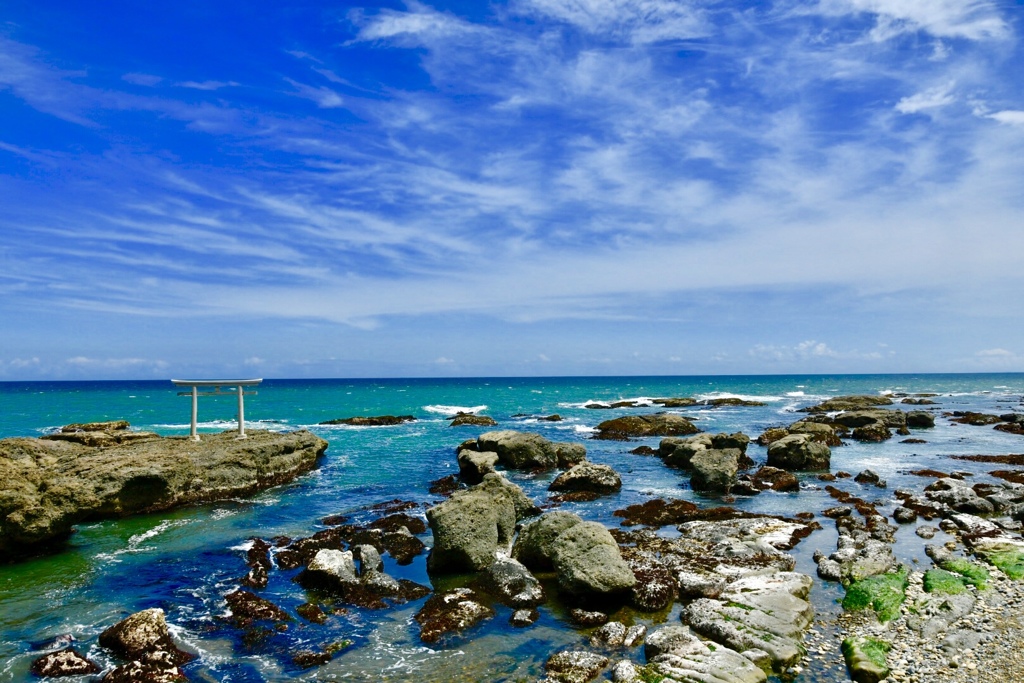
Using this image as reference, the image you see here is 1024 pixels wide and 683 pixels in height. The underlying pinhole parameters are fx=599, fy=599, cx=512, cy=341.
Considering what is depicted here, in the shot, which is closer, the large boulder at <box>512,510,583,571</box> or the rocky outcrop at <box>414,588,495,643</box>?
the rocky outcrop at <box>414,588,495,643</box>

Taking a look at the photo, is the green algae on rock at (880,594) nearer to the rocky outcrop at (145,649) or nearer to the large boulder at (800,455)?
the rocky outcrop at (145,649)

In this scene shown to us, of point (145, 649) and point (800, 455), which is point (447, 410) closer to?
point (800, 455)

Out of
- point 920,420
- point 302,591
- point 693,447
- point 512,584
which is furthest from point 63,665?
point 920,420

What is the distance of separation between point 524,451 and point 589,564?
1904 cm

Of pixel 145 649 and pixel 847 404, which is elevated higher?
pixel 847 404

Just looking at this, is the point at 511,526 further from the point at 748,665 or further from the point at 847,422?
the point at 847,422

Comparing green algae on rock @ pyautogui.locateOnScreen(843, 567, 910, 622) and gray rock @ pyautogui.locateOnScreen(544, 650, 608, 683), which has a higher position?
green algae on rock @ pyautogui.locateOnScreen(843, 567, 910, 622)

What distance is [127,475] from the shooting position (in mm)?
22672

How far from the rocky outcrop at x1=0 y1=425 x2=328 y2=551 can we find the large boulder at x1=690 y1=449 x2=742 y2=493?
19.3 m

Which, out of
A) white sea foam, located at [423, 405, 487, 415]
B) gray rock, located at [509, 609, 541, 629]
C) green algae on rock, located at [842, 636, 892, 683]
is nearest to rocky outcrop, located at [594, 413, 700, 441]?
white sea foam, located at [423, 405, 487, 415]

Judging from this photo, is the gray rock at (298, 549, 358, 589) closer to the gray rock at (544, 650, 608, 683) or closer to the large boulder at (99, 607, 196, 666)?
the large boulder at (99, 607, 196, 666)

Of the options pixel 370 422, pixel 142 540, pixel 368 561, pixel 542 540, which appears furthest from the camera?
pixel 370 422

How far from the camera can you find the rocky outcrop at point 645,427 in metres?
47.8

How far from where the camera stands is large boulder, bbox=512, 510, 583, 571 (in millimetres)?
16156
